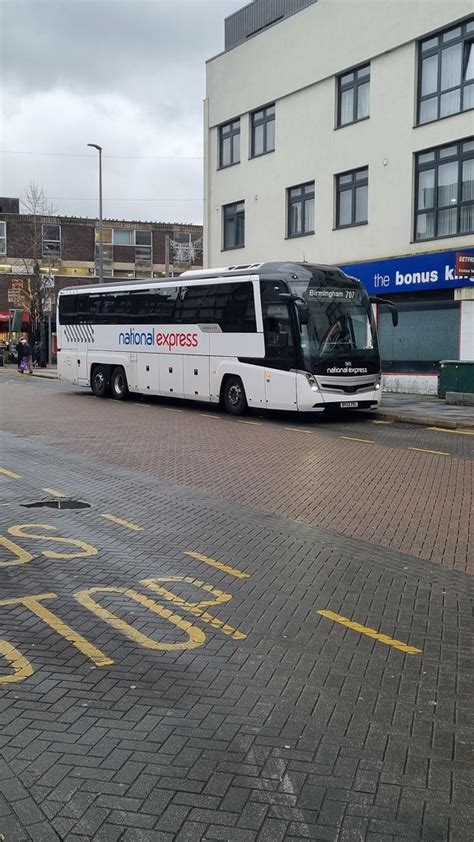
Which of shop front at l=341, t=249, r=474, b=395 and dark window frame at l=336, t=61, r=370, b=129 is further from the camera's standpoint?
dark window frame at l=336, t=61, r=370, b=129

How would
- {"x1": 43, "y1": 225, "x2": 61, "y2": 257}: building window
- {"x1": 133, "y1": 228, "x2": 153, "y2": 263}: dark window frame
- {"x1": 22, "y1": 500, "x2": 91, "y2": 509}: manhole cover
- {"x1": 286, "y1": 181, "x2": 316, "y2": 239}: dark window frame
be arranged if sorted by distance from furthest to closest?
{"x1": 133, "y1": 228, "x2": 153, "y2": 263}: dark window frame < {"x1": 43, "y1": 225, "x2": 61, "y2": 257}: building window < {"x1": 286, "y1": 181, "x2": 316, "y2": 239}: dark window frame < {"x1": 22, "y1": 500, "x2": 91, "y2": 509}: manhole cover

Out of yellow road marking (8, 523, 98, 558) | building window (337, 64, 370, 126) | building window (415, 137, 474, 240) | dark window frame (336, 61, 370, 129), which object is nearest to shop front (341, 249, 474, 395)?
building window (415, 137, 474, 240)

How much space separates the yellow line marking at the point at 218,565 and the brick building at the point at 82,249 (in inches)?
2272

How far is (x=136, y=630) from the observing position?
5516 mm

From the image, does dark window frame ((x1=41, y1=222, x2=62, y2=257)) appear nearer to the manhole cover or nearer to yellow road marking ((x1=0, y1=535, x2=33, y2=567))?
the manhole cover

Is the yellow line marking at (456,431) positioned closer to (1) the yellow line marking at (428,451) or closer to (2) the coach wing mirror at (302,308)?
(1) the yellow line marking at (428,451)

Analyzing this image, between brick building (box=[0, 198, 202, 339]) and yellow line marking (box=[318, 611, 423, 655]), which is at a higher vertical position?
brick building (box=[0, 198, 202, 339])

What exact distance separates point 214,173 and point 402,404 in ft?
55.0

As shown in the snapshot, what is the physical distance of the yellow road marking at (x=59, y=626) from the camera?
5.03 m

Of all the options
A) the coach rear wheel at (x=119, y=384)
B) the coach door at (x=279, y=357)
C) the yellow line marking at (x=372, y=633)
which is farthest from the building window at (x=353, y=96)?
the yellow line marking at (x=372, y=633)

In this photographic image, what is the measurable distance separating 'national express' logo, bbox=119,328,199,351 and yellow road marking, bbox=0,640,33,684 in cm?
1693

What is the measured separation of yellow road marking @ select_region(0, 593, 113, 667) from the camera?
5.03 m

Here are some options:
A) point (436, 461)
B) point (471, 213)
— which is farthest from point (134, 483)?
point (471, 213)

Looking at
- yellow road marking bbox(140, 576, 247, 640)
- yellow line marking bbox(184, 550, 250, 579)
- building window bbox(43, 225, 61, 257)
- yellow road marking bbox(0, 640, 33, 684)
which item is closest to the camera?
yellow road marking bbox(0, 640, 33, 684)
